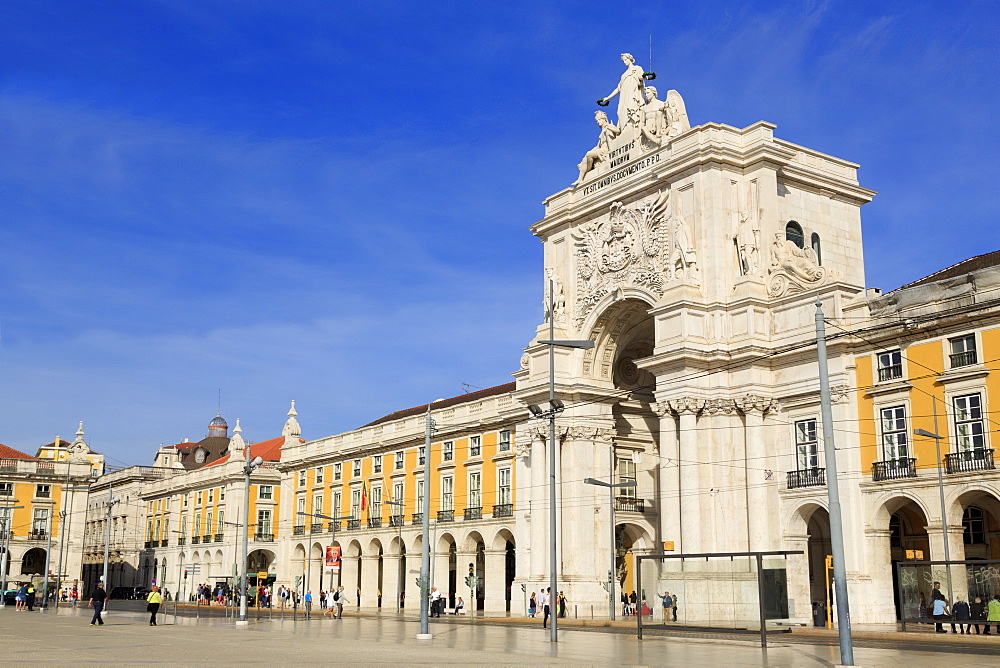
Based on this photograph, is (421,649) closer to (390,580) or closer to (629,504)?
(629,504)

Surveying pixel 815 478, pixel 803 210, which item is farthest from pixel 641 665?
pixel 803 210

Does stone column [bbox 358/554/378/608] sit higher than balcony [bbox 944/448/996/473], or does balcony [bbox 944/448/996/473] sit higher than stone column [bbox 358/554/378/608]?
balcony [bbox 944/448/996/473]

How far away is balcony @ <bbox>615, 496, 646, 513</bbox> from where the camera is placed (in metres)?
55.1

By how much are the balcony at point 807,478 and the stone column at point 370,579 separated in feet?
124

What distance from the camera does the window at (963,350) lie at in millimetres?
39375

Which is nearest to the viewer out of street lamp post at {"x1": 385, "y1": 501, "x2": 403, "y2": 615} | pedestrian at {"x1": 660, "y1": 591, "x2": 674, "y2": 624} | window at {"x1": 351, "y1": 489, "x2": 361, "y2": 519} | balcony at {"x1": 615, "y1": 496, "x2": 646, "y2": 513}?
pedestrian at {"x1": 660, "y1": 591, "x2": 674, "y2": 624}

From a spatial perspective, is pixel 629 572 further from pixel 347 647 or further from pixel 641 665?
pixel 641 665

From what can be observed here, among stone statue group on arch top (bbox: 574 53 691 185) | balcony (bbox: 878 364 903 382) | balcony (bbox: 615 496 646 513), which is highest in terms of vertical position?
stone statue group on arch top (bbox: 574 53 691 185)

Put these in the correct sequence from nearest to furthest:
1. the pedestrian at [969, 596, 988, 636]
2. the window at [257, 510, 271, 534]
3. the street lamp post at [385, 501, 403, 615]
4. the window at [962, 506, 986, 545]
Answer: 1. the pedestrian at [969, 596, 988, 636]
2. the window at [962, 506, 986, 545]
3. the street lamp post at [385, 501, 403, 615]
4. the window at [257, 510, 271, 534]

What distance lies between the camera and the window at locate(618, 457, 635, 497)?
5584 cm

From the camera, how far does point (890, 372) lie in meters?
41.9

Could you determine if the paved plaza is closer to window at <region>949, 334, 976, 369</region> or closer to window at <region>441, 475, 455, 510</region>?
window at <region>949, 334, 976, 369</region>

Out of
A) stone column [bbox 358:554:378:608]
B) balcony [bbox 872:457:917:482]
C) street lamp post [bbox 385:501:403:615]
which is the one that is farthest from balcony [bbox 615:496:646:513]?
stone column [bbox 358:554:378:608]

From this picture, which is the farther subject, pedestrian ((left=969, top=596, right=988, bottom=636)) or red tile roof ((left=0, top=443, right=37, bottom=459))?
red tile roof ((left=0, top=443, right=37, bottom=459))
